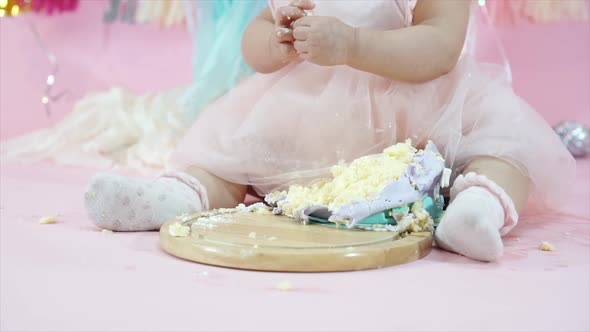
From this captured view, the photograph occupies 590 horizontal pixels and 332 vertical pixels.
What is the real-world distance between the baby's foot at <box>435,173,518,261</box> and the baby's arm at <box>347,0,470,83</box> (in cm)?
16

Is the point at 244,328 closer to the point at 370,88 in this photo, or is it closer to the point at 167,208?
the point at 167,208

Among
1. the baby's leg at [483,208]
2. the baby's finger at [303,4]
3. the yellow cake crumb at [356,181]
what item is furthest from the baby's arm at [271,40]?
the baby's leg at [483,208]

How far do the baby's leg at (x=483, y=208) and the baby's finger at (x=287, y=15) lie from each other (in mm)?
266

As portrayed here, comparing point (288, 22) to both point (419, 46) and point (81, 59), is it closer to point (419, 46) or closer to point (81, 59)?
point (419, 46)

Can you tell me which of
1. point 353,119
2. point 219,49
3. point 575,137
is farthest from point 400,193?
point 575,137

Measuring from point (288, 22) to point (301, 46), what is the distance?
0.16 ft

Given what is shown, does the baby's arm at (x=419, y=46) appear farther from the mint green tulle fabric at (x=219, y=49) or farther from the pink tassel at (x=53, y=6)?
the pink tassel at (x=53, y=6)

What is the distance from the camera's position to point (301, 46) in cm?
89

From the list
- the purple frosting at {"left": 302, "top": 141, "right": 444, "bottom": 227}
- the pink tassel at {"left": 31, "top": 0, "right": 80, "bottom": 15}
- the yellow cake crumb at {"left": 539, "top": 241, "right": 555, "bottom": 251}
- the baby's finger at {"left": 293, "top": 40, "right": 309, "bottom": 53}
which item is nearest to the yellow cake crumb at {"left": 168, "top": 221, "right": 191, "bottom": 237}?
the purple frosting at {"left": 302, "top": 141, "right": 444, "bottom": 227}

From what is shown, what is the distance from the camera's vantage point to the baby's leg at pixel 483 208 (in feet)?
2.48

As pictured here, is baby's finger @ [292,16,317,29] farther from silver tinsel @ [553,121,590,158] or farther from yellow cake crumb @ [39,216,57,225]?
silver tinsel @ [553,121,590,158]

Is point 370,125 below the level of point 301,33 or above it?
below

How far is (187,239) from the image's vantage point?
762 millimetres

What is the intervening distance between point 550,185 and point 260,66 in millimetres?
406
